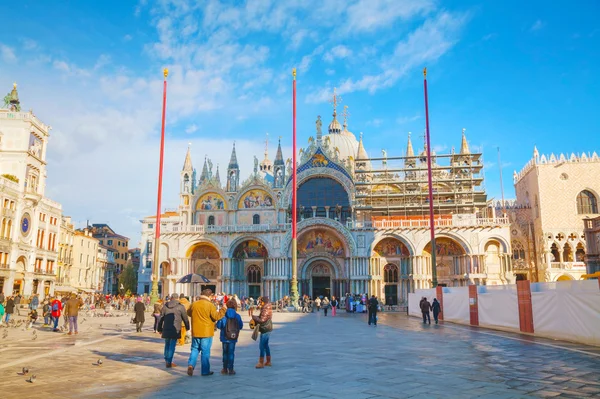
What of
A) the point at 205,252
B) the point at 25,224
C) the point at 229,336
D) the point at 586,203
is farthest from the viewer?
the point at 205,252

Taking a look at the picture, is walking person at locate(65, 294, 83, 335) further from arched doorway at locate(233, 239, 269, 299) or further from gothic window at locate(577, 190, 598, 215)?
gothic window at locate(577, 190, 598, 215)

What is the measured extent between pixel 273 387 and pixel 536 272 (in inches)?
1779

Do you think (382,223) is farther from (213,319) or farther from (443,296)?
(213,319)

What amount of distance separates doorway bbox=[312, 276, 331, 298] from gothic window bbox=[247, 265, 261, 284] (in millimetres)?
5858

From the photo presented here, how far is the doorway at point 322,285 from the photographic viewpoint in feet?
156

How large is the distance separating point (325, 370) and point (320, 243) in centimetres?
3681

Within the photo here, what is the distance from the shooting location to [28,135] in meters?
45.6

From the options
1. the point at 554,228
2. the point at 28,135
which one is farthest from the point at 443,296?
the point at 28,135

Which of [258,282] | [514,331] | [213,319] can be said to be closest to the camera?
[213,319]

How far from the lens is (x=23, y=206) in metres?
44.5

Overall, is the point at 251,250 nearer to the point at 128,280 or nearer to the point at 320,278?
the point at 320,278

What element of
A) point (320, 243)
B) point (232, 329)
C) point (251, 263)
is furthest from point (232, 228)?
point (232, 329)

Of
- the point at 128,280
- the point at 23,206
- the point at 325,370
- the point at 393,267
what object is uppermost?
the point at 23,206

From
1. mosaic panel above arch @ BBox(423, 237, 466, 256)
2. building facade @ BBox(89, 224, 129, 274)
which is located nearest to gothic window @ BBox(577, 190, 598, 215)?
mosaic panel above arch @ BBox(423, 237, 466, 256)
